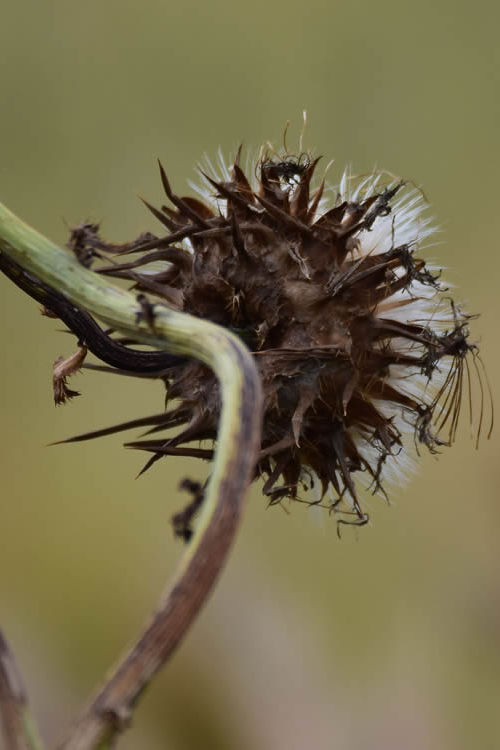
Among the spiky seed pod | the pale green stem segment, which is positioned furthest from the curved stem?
the spiky seed pod

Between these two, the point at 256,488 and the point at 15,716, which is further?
the point at 256,488

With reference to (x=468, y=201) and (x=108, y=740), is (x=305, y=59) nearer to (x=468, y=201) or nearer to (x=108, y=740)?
(x=468, y=201)

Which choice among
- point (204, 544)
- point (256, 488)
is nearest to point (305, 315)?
point (204, 544)

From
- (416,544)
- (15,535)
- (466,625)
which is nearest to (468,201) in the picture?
(416,544)

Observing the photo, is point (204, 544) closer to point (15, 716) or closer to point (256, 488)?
point (15, 716)

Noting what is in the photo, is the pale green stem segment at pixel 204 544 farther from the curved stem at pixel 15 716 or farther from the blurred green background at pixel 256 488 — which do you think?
the blurred green background at pixel 256 488

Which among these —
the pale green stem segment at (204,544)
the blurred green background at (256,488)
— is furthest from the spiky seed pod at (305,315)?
the blurred green background at (256,488)
